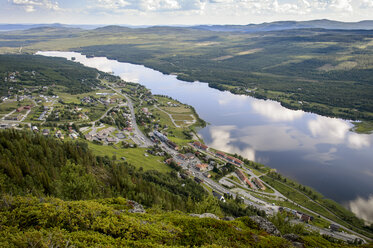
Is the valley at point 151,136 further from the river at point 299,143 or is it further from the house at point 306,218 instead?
the river at point 299,143

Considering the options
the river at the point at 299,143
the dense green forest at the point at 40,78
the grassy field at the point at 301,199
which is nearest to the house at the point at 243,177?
the grassy field at the point at 301,199

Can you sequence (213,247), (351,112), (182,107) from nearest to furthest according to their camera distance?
(213,247)
(351,112)
(182,107)

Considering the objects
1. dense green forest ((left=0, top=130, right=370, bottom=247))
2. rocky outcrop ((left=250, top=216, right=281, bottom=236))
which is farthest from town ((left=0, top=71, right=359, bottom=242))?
rocky outcrop ((left=250, top=216, right=281, bottom=236))

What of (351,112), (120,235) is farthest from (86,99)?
(351,112)

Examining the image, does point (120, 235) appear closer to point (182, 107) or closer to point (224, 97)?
point (182, 107)

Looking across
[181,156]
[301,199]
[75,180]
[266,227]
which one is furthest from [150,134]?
[266,227]

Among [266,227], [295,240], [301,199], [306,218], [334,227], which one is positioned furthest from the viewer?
[301,199]

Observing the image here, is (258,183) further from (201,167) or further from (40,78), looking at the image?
(40,78)
